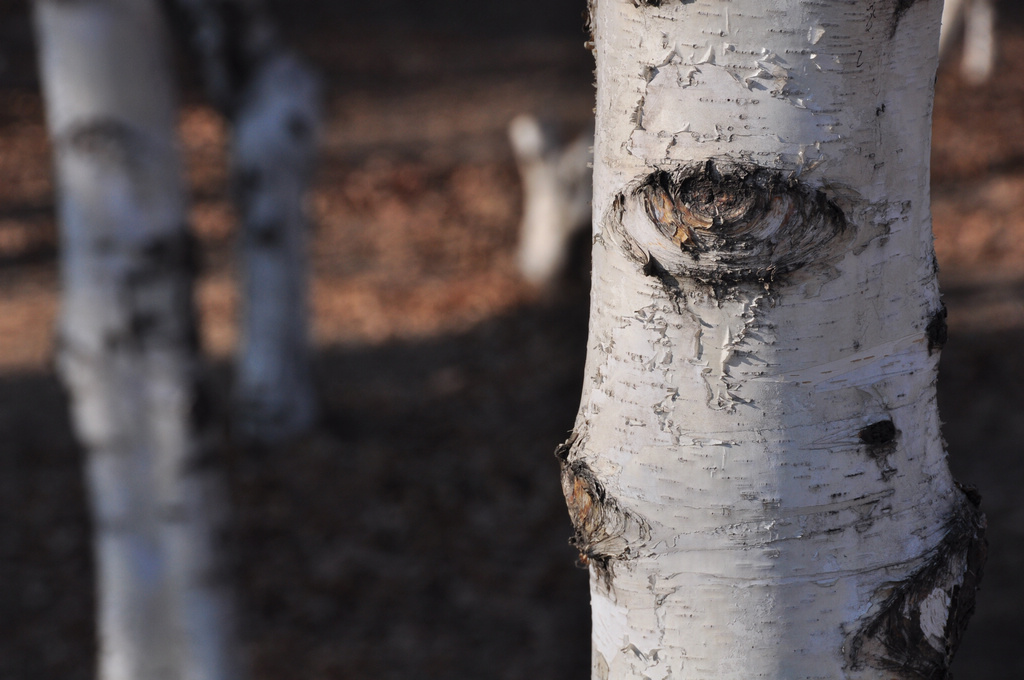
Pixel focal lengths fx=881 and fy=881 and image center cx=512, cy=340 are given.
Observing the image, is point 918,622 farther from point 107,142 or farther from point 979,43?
point 979,43

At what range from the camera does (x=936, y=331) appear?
930mm

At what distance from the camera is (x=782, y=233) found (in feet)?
2.77

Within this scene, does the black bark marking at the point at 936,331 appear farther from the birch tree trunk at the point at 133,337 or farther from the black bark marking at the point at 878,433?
the birch tree trunk at the point at 133,337

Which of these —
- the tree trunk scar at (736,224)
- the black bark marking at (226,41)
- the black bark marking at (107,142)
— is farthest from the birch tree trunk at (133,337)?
the black bark marking at (226,41)

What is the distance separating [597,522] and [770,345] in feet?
0.89

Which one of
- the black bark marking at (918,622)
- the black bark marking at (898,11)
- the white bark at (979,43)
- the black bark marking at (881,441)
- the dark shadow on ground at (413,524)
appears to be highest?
the white bark at (979,43)

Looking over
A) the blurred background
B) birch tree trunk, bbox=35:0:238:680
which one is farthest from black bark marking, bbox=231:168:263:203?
birch tree trunk, bbox=35:0:238:680

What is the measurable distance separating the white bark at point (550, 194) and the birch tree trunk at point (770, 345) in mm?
7043

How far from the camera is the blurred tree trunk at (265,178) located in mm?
5074

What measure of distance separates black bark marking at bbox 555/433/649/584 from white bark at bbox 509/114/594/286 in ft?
23.0

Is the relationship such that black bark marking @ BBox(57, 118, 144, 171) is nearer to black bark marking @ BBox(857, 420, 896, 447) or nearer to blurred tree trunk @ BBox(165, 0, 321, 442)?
black bark marking @ BBox(857, 420, 896, 447)

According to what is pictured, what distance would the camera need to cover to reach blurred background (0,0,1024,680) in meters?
4.77

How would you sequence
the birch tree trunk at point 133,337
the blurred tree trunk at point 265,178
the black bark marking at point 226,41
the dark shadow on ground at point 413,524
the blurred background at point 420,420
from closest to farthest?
the birch tree trunk at point 133,337 < the dark shadow on ground at point 413,524 < the blurred background at point 420,420 < the black bark marking at point 226,41 < the blurred tree trunk at point 265,178

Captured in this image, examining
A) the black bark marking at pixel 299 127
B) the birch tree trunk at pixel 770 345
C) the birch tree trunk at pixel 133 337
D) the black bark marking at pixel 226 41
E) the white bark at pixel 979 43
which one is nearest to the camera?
the birch tree trunk at pixel 770 345
